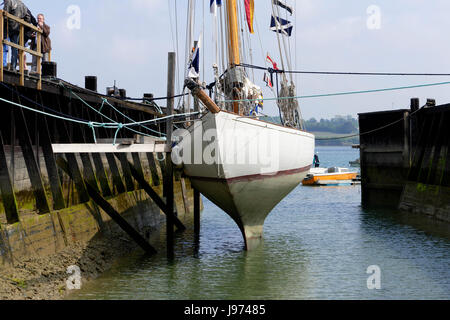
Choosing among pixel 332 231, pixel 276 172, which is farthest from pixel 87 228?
pixel 332 231

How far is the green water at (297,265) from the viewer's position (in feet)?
42.1

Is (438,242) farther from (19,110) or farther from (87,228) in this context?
(19,110)

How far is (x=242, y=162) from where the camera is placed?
15.3 m

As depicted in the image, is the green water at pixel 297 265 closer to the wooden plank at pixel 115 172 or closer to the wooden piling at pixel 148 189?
the wooden piling at pixel 148 189

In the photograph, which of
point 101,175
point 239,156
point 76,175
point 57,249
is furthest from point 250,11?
point 57,249

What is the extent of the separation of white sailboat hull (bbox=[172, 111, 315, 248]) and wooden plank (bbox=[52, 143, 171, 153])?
0.85m

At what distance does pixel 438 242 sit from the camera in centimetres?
1873

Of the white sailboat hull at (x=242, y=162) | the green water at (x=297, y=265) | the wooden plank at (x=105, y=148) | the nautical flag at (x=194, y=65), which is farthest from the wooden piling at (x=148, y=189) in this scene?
the nautical flag at (x=194, y=65)

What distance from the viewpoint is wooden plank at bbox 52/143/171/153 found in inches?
528

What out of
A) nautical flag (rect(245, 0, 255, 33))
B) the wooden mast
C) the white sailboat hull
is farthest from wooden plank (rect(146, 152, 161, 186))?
nautical flag (rect(245, 0, 255, 33))

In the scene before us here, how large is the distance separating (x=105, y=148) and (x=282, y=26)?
1116 centimetres

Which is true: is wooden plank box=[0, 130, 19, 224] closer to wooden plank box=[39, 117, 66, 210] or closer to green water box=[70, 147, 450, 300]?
wooden plank box=[39, 117, 66, 210]

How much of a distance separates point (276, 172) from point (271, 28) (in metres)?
7.80

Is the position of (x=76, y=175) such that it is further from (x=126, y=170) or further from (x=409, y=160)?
(x=409, y=160)
